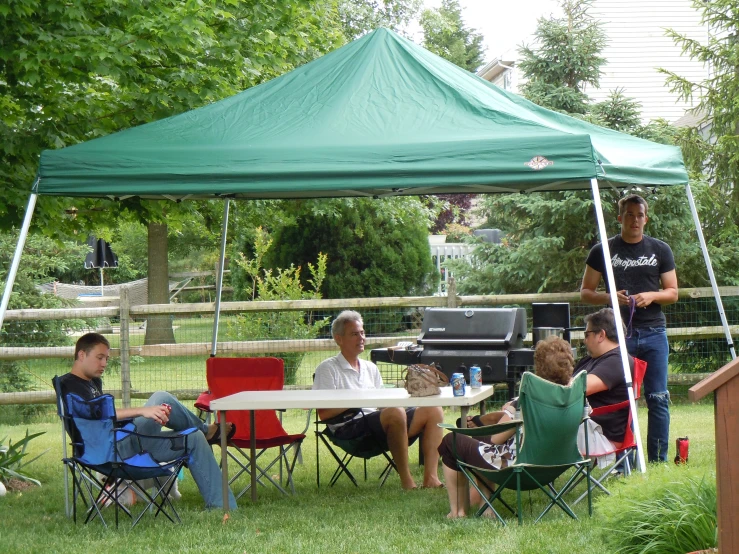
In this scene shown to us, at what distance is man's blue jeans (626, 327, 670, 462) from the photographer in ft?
19.6

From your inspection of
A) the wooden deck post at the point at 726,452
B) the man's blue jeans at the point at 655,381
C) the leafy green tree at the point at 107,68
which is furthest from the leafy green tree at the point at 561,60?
the wooden deck post at the point at 726,452

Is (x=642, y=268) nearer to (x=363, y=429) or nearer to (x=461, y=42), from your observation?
(x=363, y=429)

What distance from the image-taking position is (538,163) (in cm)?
501

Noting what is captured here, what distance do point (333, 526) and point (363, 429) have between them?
3.43ft

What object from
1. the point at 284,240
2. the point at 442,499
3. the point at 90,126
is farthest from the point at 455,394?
the point at 284,240

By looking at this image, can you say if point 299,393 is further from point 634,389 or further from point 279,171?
point 634,389

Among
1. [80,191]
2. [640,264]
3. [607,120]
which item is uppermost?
[607,120]

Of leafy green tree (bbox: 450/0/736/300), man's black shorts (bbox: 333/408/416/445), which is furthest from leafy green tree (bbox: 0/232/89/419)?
man's black shorts (bbox: 333/408/416/445)

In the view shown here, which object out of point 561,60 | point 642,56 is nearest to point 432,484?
point 561,60

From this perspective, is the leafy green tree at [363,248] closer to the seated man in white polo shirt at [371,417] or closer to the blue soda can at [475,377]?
the seated man in white polo shirt at [371,417]

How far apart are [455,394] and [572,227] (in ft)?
20.4

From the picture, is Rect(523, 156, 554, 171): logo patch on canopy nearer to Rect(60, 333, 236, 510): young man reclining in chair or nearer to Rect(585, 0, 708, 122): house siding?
Rect(60, 333, 236, 510): young man reclining in chair

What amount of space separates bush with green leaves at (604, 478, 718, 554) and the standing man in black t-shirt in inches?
94.9

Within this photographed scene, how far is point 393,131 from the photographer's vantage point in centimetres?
533
